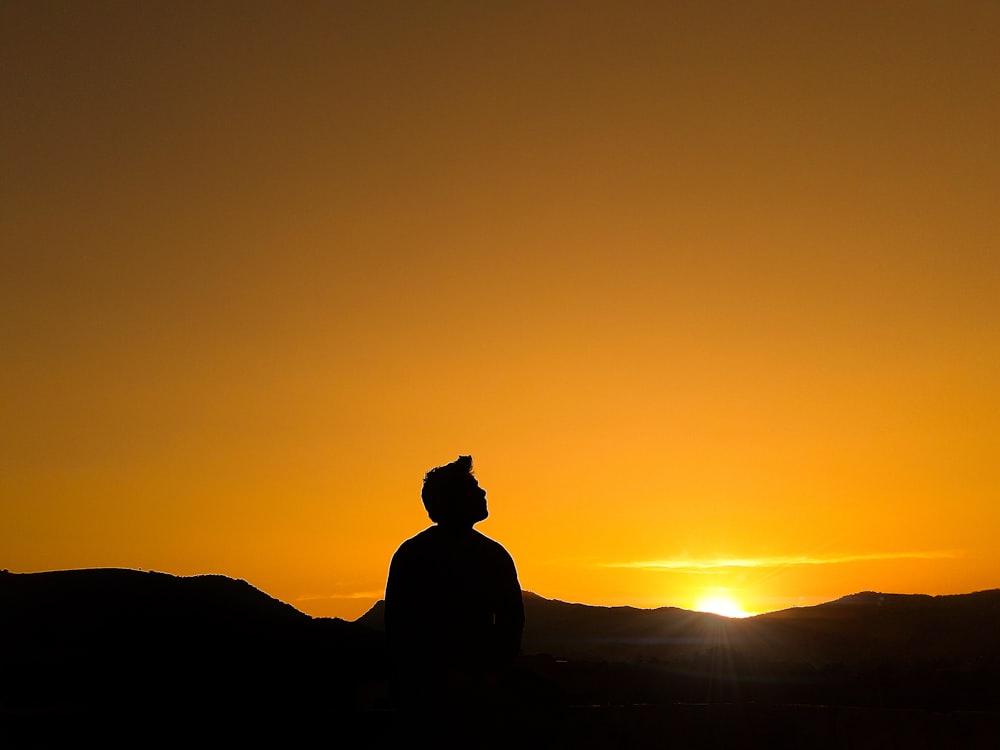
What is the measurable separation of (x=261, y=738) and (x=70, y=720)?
3.63 feet

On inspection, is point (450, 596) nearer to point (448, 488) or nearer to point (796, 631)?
point (448, 488)

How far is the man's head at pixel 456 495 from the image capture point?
262 inches

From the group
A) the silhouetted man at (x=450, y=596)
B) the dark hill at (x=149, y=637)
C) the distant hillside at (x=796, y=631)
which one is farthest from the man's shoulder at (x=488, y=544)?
the distant hillside at (x=796, y=631)

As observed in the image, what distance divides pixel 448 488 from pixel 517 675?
1.15 metres

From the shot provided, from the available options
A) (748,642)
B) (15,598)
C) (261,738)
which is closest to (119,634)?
(15,598)

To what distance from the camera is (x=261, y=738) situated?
6766 mm

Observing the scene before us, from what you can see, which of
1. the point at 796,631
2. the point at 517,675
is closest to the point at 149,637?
the point at 517,675

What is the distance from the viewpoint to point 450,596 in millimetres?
6703

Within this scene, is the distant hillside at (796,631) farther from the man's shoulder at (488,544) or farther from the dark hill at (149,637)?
the man's shoulder at (488,544)

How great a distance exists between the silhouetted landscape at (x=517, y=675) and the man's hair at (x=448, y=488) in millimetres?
1020

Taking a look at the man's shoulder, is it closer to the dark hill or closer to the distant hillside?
the dark hill

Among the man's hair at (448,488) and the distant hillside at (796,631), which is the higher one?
the distant hillside at (796,631)

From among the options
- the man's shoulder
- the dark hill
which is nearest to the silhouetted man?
the man's shoulder

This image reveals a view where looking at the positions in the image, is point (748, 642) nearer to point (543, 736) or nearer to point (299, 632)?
point (299, 632)
